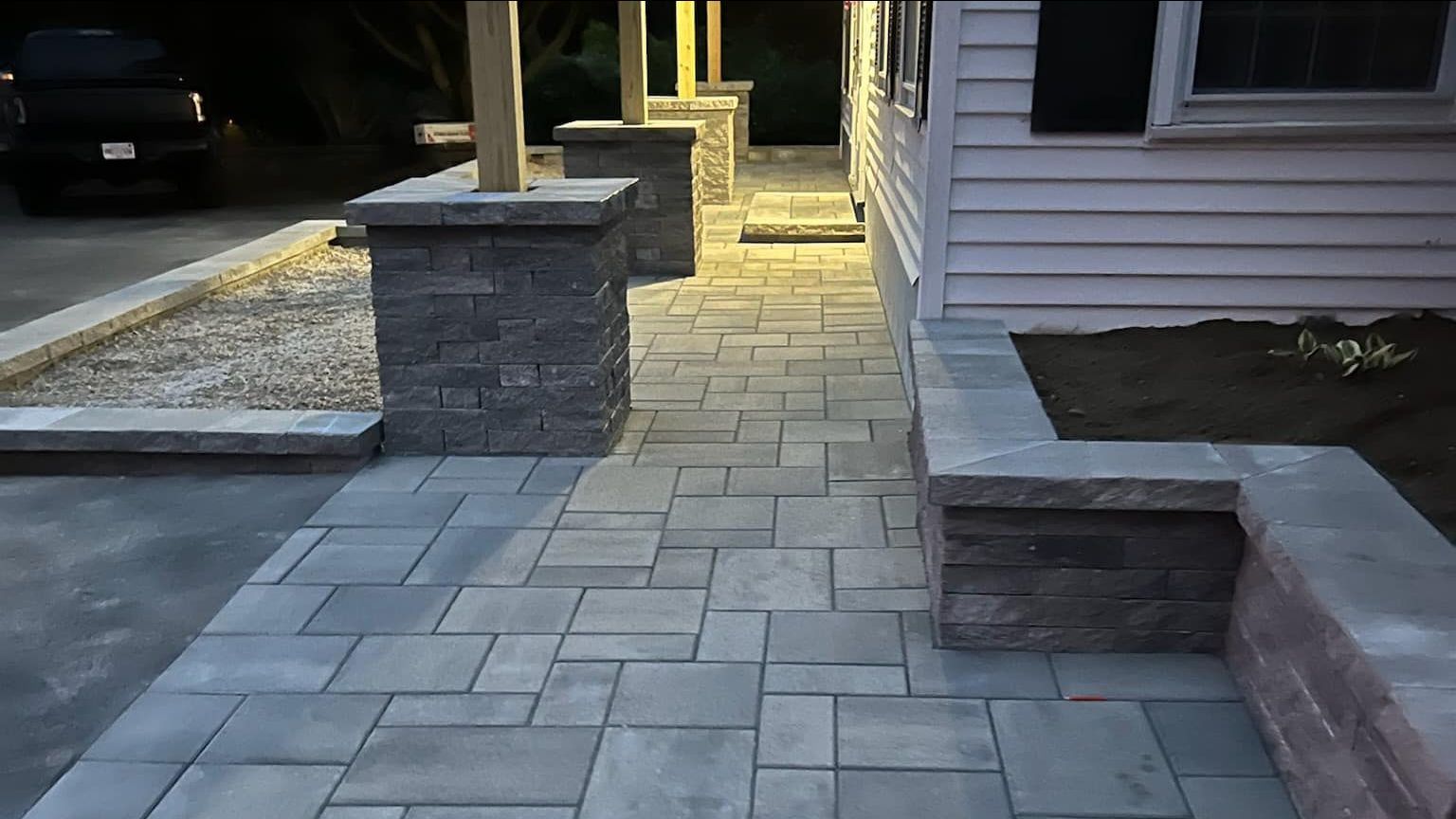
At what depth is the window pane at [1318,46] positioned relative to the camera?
346 centimetres

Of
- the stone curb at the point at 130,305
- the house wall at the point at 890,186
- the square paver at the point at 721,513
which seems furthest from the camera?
the stone curb at the point at 130,305

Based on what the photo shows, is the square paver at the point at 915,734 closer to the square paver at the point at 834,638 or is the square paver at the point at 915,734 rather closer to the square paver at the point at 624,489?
the square paver at the point at 834,638

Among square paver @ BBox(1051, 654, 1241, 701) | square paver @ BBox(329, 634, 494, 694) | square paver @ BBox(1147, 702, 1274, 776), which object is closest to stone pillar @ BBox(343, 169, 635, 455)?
square paver @ BBox(329, 634, 494, 694)

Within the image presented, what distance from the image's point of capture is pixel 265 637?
106 inches

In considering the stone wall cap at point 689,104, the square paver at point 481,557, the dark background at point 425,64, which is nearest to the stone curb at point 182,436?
the square paver at point 481,557

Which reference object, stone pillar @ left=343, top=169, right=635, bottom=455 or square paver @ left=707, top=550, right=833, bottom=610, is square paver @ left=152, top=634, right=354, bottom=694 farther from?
stone pillar @ left=343, top=169, right=635, bottom=455

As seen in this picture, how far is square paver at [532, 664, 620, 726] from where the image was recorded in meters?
2.34

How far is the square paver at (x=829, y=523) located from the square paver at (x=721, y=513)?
5 cm

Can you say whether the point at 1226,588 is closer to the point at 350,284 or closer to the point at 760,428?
the point at 760,428

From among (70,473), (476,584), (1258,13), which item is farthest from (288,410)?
(1258,13)

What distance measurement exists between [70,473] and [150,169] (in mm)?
7223

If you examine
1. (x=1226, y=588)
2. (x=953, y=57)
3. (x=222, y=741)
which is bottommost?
(x=222, y=741)

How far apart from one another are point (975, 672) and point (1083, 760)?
37cm

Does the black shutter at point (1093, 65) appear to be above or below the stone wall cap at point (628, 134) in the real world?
above
